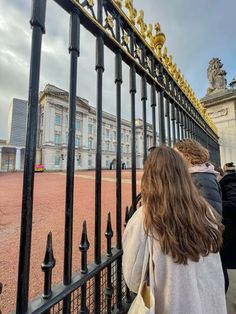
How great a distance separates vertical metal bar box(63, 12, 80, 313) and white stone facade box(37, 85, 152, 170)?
30.8 meters

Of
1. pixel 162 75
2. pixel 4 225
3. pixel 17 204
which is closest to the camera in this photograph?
pixel 162 75

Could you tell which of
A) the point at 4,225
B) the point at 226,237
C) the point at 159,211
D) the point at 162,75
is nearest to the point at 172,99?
the point at 162,75

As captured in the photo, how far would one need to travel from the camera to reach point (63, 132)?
37250 millimetres

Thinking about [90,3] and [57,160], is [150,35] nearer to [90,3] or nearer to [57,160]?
[90,3]

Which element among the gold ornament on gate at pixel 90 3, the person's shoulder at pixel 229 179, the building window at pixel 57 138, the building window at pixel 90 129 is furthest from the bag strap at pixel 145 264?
the building window at pixel 90 129

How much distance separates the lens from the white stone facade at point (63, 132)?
3381 cm

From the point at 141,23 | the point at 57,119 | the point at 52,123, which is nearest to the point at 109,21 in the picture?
the point at 141,23

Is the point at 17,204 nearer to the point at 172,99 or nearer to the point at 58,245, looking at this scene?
the point at 58,245

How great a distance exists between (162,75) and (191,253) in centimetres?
207

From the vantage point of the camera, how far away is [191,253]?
3.33 feet

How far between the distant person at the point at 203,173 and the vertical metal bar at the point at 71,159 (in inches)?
46.3

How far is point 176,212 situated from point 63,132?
126ft

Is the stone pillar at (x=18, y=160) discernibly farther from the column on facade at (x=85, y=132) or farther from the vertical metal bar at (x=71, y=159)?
the vertical metal bar at (x=71, y=159)

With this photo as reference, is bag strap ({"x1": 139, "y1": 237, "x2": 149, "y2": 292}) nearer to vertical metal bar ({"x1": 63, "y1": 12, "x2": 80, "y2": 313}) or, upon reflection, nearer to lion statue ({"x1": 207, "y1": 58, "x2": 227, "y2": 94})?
vertical metal bar ({"x1": 63, "y1": 12, "x2": 80, "y2": 313})
